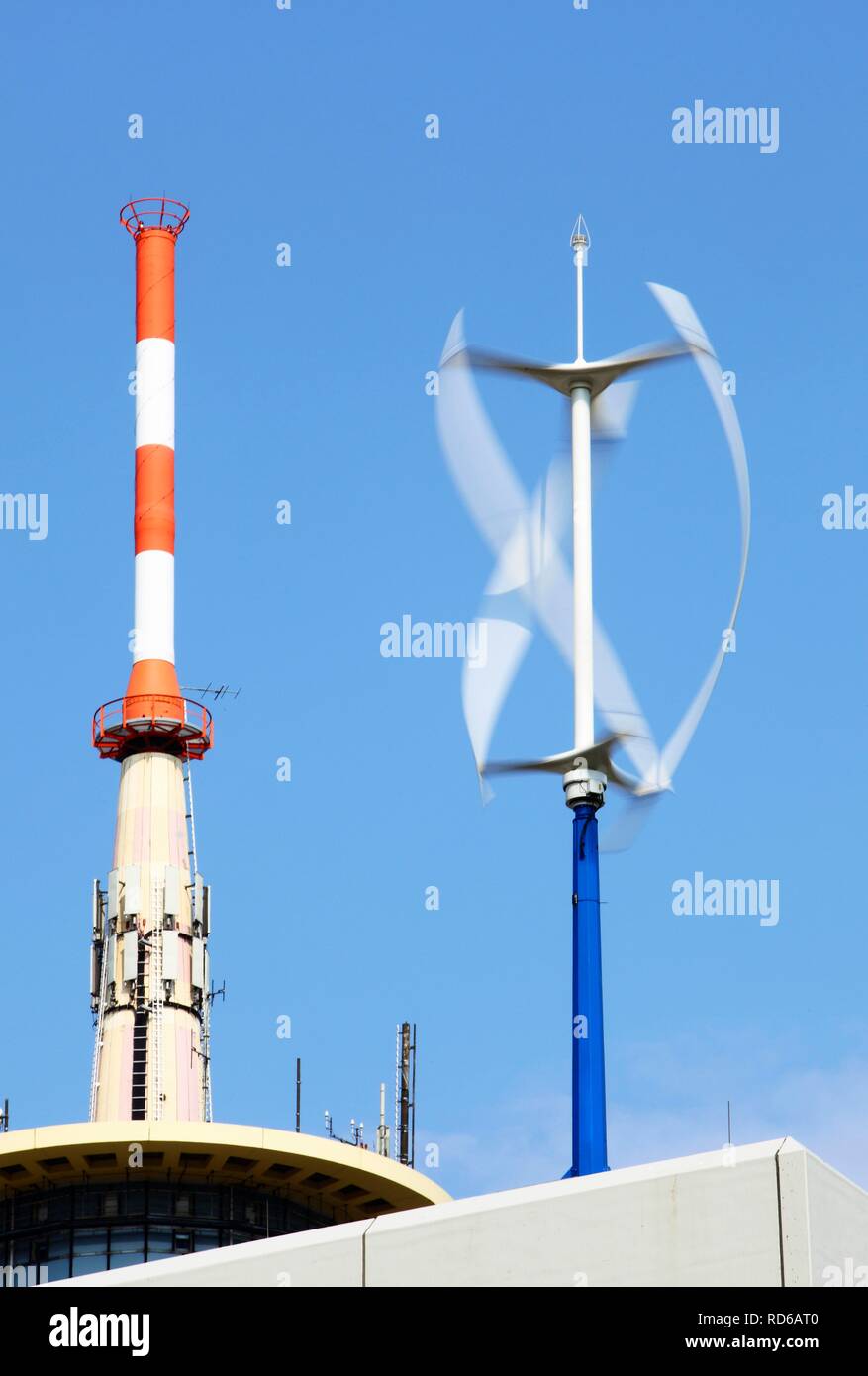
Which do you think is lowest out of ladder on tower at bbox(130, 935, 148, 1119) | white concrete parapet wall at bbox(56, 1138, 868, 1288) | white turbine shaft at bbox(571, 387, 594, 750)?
white concrete parapet wall at bbox(56, 1138, 868, 1288)

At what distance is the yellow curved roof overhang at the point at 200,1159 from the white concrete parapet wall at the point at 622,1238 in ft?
94.5

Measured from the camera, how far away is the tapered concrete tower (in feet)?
233

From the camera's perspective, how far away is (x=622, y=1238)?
103ft

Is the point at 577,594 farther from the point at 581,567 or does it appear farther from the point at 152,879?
the point at 152,879

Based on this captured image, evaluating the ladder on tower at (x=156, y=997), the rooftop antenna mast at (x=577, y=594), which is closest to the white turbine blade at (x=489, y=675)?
the rooftop antenna mast at (x=577, y=594)

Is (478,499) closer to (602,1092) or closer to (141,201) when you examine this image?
(602,1092)

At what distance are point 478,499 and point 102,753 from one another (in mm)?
27594

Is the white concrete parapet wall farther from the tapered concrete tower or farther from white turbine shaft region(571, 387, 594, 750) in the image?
the tapered concrete tower

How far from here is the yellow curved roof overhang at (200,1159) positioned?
198ft

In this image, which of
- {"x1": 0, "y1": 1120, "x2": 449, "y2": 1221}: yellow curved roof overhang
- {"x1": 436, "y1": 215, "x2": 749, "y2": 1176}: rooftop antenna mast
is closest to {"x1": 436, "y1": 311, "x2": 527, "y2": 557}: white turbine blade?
{"x1": 436, "y1": 215, "x2": 749, "y2": 1176}: rooftop antenna mast

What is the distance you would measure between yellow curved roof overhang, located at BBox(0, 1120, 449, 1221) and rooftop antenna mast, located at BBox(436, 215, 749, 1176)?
12635 mm

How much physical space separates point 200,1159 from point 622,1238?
3170cm

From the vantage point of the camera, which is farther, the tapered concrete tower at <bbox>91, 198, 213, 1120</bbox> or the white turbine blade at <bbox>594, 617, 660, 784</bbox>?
the tapered concrete tower at <bbox>91, 198, 213, 1120</bbox>
